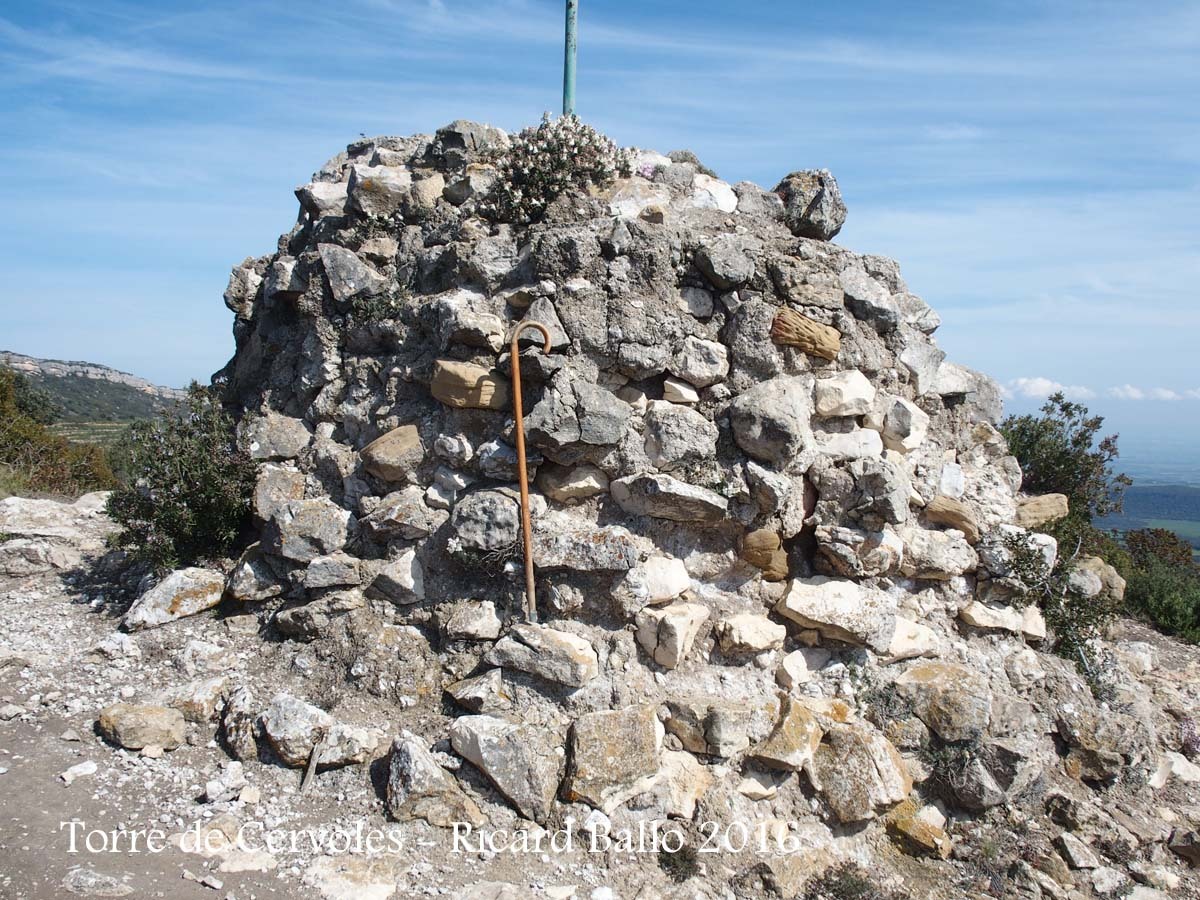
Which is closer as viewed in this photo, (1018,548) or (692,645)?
(692,645)

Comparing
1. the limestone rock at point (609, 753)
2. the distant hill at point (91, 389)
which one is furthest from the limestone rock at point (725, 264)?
the distant hill at point (91, 389)

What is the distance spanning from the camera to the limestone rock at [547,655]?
6688mm

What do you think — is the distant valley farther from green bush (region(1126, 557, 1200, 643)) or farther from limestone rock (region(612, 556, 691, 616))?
green bush (region(1126, 557, 1200, 643))

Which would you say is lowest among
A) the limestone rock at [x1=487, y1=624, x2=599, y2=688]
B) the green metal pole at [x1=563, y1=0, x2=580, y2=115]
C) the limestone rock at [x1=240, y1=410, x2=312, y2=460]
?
the limestone rock at [x1=487, y1=624, x2=599, y2=688]

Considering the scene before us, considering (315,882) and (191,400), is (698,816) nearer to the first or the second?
(315,882)

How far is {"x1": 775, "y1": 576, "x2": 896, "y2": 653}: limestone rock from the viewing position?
7426 millimetres

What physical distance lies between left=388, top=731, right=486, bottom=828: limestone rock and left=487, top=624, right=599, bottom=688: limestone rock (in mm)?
1027

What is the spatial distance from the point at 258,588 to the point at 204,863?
2841mm

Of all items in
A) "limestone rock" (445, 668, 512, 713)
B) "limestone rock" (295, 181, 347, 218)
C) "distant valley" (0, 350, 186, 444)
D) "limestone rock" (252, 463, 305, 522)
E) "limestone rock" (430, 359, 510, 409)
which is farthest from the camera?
"distant valley" (0, 350, 186, 444)

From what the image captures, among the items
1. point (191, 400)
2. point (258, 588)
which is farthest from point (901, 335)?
point (191, 400)

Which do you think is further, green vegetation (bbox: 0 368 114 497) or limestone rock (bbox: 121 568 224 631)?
green vegetation (bbox: 0 368 114 497)

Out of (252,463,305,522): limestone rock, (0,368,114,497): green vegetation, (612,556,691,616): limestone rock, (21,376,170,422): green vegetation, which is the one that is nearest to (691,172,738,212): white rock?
(612,556,691,616): limestone rock

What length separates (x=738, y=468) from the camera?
770cm

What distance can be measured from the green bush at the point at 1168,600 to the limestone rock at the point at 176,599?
1331 centimetres
